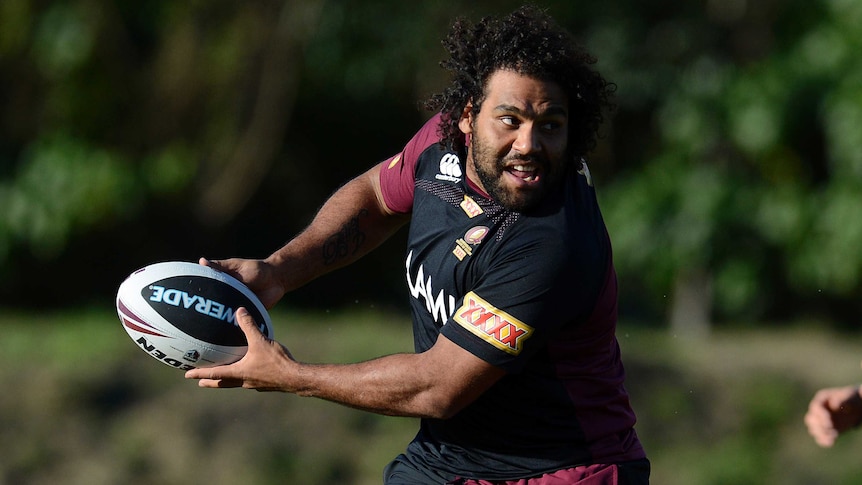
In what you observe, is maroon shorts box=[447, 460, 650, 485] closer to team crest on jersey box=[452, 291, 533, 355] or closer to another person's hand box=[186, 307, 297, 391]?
team crest on jersey box=[452, 291, 533, 355]

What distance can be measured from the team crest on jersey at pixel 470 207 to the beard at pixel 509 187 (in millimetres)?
81

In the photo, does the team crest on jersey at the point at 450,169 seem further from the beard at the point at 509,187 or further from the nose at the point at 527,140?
the nose at the point at 527,140

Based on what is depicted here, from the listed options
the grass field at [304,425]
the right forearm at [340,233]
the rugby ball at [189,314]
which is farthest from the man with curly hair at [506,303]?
the grass field at [304,425]

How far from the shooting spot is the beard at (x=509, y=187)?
4.24 m

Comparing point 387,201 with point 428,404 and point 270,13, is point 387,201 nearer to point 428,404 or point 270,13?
point 428,404

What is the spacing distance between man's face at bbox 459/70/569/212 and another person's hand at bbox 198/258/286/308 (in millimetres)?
1106

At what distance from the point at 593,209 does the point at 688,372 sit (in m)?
5.81

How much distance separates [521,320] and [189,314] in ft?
4.18

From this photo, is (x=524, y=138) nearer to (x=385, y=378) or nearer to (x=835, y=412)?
(x=385, y=378)

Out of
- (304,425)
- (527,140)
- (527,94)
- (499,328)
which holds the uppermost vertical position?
(527,94)

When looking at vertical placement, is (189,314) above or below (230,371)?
above

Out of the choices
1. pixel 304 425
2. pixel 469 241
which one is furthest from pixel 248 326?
pixel 304 425

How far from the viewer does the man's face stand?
4211mm

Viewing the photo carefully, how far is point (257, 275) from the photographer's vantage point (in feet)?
16.1
